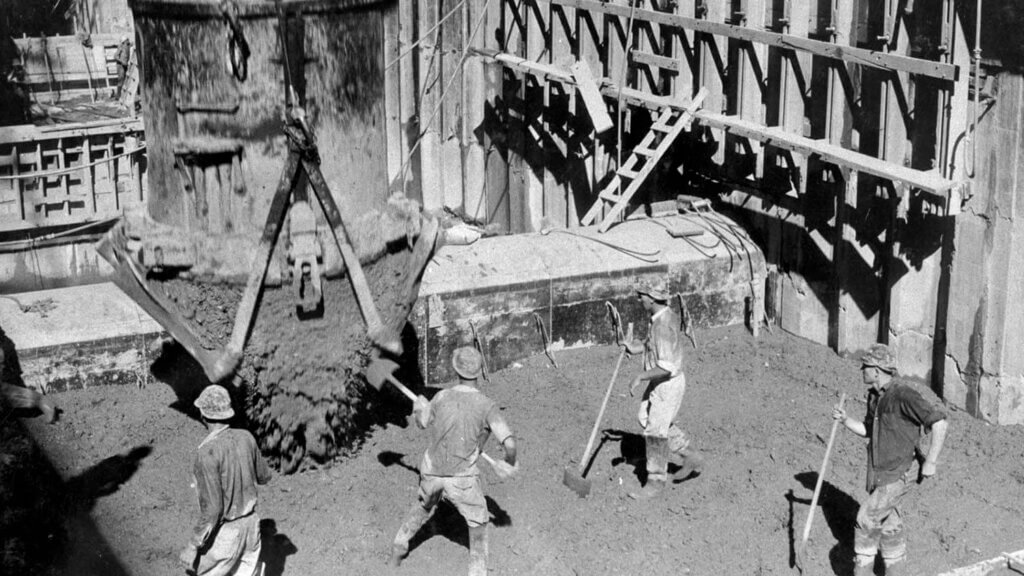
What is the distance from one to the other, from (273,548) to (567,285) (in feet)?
13.7

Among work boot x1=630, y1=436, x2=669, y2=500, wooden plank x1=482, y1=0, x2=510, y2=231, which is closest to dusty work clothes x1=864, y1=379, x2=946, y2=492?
work boot x1=630, y1=436, x2=669, y2=500

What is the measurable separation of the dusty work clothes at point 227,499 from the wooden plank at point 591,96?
21.6 ft

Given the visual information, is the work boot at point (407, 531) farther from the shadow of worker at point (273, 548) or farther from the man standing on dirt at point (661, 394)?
the man standing on dirt at point (661, 394)

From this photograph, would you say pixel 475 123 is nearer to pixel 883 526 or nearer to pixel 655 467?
pixel 655 467

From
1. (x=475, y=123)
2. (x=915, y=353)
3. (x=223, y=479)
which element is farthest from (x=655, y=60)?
(x=223, y=479)

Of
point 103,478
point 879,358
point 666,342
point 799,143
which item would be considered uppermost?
point 799,143

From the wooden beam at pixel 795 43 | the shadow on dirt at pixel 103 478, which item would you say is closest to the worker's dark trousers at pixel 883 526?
the wooden beam at pixel 795 43

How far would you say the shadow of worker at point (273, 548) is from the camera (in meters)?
8.60

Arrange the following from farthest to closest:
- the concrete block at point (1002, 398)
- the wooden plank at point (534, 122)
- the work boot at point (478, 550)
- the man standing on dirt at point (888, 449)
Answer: the wooden plank at point (534, 122) → the concrete block at point (1002, 398) → the work boot at point (478, 550) → the man standing on dirt at point (888, 449)

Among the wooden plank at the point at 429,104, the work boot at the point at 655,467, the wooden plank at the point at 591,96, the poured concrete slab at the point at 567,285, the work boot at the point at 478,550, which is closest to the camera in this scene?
the work boot at the point at 478,550

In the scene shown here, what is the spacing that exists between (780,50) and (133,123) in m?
9.16

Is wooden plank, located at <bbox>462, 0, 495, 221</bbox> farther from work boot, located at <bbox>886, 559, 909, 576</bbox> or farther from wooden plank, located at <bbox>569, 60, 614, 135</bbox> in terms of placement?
work boot, located at <bbox>886, 559, 909, 576</bbox>

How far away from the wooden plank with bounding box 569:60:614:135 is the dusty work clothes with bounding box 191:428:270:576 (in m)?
6.59

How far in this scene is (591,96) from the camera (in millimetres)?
13688
